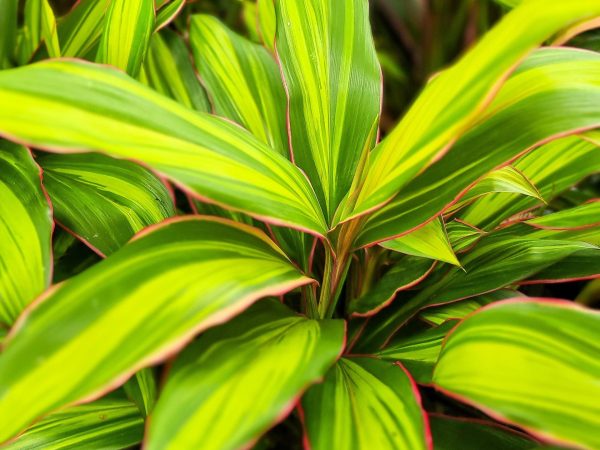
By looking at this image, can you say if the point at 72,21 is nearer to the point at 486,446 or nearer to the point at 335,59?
the point at 335,59

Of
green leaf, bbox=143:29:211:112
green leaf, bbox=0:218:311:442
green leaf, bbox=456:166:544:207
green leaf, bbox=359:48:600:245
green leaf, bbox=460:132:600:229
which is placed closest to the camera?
green leaf, bbox=0:218:311:442

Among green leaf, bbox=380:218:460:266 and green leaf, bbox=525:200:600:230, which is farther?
green leaf, bbox=525:200:600:230

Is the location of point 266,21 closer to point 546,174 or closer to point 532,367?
point 546,174

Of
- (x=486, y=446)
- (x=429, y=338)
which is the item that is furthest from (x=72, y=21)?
(x=486, y=446)

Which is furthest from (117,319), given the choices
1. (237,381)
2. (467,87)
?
(467,87)

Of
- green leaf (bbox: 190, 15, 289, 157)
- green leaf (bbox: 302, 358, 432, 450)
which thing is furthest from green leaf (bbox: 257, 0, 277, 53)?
green leaf (bbox: 302, 358, 432, 450)

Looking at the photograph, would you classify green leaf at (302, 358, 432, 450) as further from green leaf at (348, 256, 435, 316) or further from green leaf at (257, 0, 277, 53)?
green leaf at (257, 0, 277, 53)
